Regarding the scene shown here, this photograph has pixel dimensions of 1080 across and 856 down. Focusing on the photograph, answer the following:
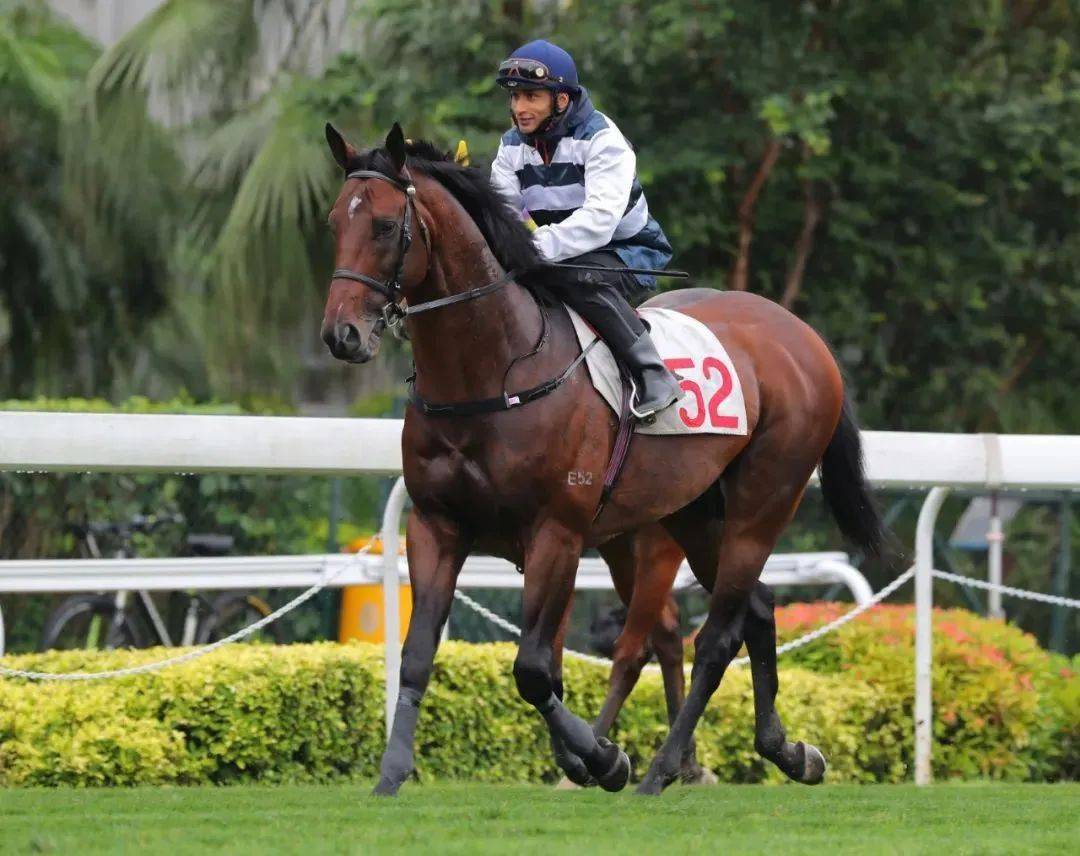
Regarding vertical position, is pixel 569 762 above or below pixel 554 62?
below

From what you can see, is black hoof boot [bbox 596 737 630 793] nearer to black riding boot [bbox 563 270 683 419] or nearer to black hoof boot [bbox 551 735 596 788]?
black hoof boot [bbox 551 735 596 788]

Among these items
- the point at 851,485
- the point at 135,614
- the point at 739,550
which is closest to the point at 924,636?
the point at 851,485

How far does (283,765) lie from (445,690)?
681 millimetres

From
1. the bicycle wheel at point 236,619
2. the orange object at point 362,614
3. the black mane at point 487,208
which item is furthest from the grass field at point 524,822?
the bicycle wheel at point 236,619

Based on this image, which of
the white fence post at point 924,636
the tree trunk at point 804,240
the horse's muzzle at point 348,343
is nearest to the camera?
the horse's muzzle at point 348,343

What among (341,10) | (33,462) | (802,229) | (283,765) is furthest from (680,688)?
(341,10)

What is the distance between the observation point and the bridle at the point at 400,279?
5.17 m

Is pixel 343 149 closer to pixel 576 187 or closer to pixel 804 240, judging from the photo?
pixel 576 187

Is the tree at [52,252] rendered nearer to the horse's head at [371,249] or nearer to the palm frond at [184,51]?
the palm frond at [184,51]

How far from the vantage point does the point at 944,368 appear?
13359 millimetres

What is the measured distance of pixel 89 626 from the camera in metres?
9.26

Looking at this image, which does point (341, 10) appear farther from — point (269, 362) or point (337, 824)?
point (337, 824)

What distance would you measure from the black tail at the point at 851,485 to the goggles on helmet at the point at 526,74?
173 centimetres

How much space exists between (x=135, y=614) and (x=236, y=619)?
0.49 metres
